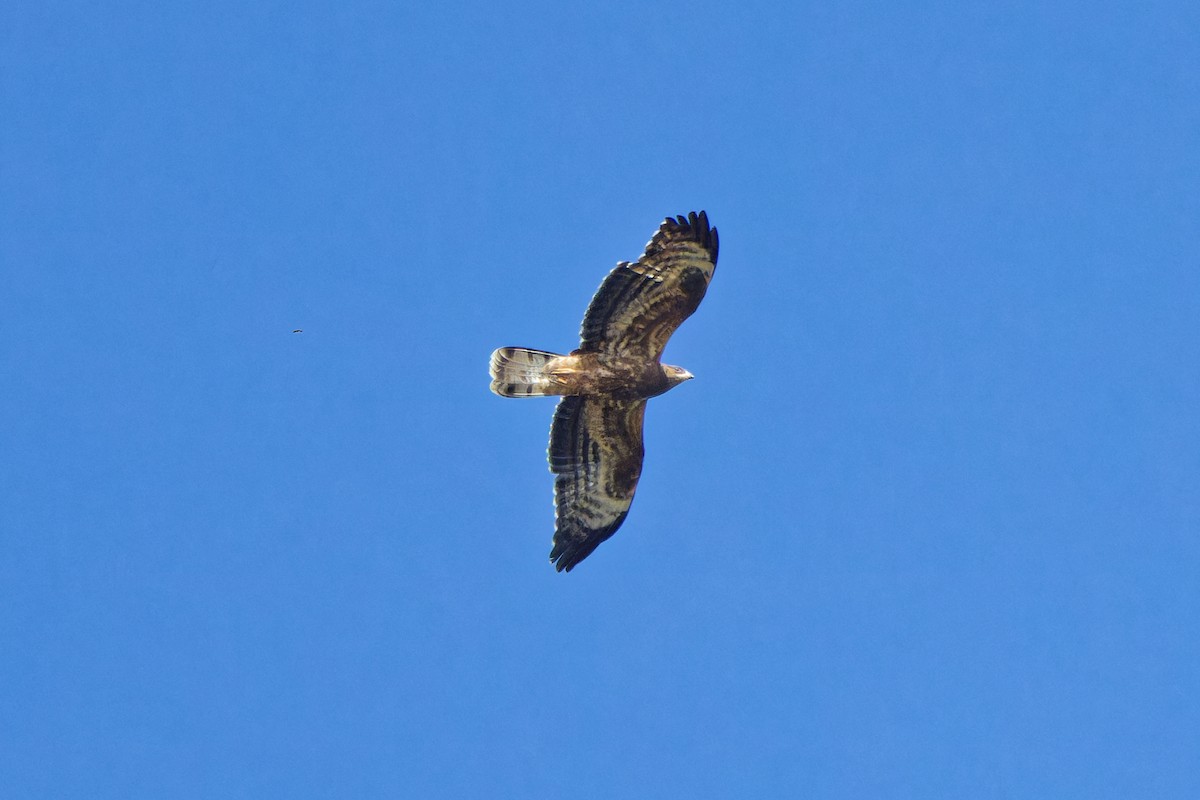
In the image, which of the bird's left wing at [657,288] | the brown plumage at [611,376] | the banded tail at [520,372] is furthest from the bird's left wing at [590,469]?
the bird's left wing at [657,288]

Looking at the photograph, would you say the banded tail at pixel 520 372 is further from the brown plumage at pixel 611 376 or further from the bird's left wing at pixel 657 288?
the bird's left wing at pixel 657 288

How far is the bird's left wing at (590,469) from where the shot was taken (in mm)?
20734

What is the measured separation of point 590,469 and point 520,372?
1.64 m

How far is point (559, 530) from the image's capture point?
21.2m

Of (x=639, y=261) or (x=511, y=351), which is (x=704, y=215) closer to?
(x=639, y=261)

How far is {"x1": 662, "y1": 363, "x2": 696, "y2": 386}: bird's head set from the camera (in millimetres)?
20422

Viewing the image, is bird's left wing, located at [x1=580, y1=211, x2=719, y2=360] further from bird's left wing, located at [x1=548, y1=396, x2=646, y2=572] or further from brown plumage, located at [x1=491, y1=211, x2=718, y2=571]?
bird's left wing, located at [x1=548, y1=396, x2=646, y2=572]

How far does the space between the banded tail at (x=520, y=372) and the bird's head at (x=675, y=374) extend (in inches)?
49.6

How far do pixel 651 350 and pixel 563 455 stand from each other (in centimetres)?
171

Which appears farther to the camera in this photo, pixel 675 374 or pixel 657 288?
pixel 675 374

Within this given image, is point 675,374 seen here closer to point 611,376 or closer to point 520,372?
point 611,376

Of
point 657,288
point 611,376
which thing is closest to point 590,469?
point 611,376

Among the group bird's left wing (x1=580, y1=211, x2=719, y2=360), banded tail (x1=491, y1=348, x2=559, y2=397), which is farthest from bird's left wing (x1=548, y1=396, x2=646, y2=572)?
bird's left wing (x1=580, y1=211, x2=719, y2=360)

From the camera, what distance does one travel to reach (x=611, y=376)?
66.3ft
